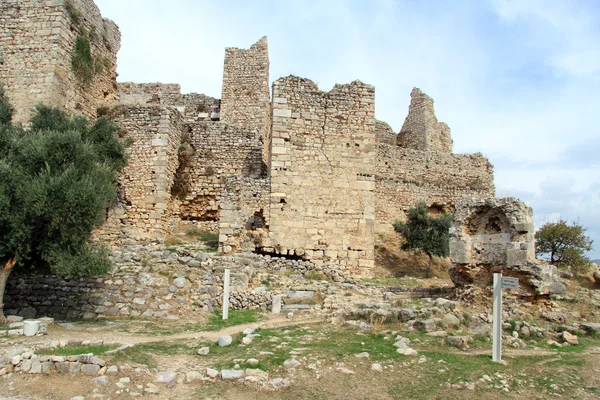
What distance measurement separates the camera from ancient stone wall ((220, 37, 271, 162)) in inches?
935

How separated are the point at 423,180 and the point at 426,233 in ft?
21.2

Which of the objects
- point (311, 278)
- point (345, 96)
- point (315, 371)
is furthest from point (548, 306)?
point (345, 96)

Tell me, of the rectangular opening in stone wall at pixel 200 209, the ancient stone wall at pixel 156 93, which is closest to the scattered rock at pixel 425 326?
the rectangular opening in stone wall at pixel 200 209

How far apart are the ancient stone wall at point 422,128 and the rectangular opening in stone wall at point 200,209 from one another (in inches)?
739

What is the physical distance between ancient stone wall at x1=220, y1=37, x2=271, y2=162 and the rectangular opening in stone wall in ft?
24.9

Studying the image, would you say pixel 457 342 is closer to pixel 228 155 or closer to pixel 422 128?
pixel 228 155

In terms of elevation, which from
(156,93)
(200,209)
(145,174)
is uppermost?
(156,93)

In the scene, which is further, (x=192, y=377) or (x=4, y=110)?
(x=4, y=110)

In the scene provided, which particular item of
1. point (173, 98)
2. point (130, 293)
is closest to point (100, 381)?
point (130, 293)

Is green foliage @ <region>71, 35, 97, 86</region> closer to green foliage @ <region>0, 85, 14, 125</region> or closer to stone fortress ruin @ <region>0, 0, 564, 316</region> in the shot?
stone fortress ruin @ <region>0, 0, 564, 316</region>

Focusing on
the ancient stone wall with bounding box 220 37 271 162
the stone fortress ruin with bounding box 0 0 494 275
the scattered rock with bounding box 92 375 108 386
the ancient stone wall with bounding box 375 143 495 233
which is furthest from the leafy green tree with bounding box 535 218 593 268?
the scattered rock with bounding box 92 375 108 386

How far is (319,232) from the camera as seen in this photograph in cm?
1375

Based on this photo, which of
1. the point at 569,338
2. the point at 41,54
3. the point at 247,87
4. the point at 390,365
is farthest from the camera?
the point at 247,87

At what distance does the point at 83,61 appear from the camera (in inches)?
618
